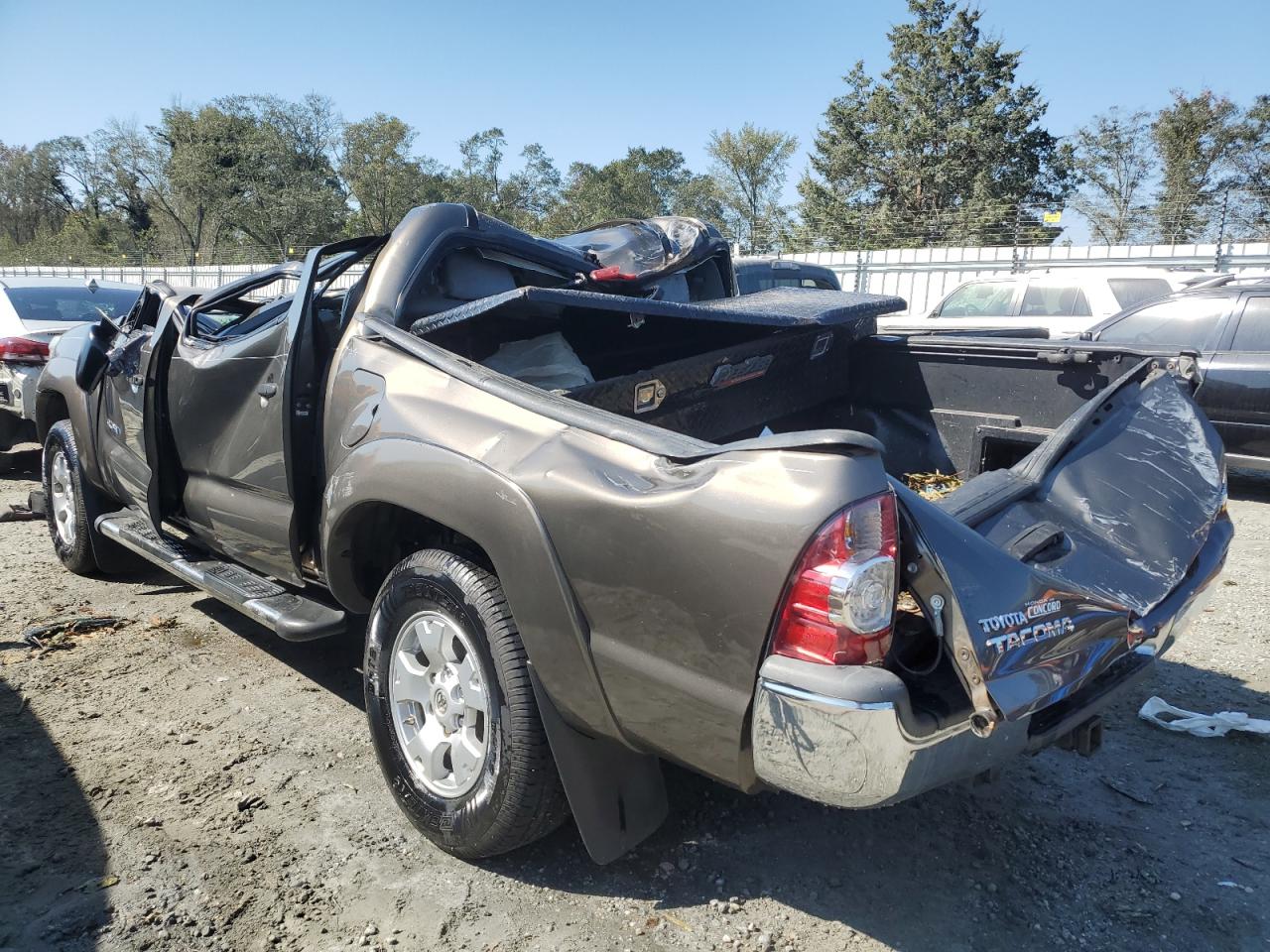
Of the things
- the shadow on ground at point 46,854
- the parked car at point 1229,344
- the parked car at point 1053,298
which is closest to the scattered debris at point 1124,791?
the shadow on ground at point 46,854

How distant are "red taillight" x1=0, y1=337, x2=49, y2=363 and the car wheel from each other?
2558 mm

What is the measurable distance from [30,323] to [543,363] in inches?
268

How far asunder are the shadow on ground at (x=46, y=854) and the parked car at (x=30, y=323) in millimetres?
4443

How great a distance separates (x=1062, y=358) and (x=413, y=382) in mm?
2544

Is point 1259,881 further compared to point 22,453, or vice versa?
point 22,453

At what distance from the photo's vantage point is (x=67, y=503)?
541cm

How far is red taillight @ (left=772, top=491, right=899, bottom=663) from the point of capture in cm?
188

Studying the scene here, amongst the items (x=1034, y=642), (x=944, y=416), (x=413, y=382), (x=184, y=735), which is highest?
(x=413, y=382)

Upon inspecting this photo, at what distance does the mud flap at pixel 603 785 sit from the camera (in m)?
2.40

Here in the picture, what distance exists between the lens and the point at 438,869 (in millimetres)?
2703

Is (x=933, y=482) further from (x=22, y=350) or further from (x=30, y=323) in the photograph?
(x=30, y=323)

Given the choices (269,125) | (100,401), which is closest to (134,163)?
(269,125)

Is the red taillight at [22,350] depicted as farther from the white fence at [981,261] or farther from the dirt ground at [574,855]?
the white fence at [981,261]

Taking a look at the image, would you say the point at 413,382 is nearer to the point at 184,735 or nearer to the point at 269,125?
the point at 184,735
